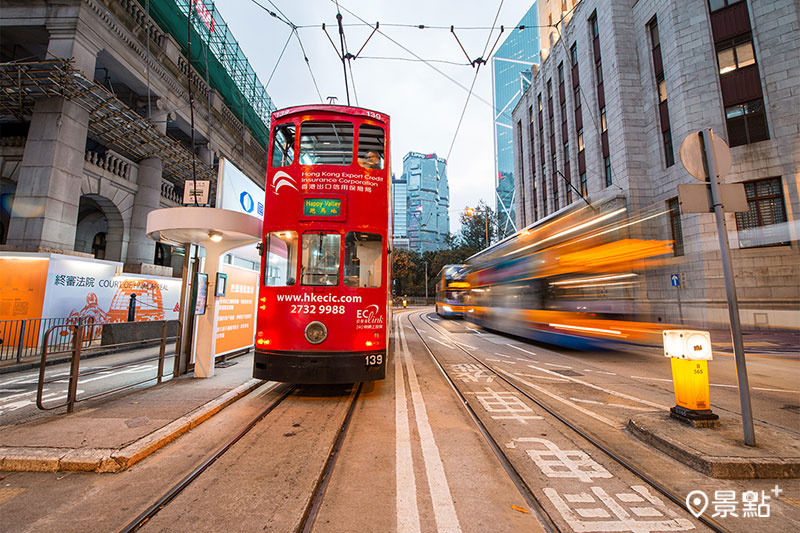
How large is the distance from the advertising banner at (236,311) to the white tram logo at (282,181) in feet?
9.88

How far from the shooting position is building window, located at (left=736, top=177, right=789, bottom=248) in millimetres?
14695

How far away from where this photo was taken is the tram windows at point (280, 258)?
559 cm

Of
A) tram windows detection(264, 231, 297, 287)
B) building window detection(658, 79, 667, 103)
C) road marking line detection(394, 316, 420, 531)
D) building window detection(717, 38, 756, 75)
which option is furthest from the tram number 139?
building window detection(717, 38, 756, 75)

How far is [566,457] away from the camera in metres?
3.37

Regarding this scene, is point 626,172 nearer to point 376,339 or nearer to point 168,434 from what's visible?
point 376,339

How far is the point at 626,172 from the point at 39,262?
90.1ft

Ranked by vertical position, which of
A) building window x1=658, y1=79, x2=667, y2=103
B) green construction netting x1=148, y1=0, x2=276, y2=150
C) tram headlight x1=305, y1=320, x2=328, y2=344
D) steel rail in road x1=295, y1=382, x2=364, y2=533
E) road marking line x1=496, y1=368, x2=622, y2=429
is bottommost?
road marking line x1=496, y1=368, x2=622, y2=429

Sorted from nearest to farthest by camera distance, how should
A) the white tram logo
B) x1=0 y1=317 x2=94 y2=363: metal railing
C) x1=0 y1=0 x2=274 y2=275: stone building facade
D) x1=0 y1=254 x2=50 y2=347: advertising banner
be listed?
the white tram logo < x1=0 y1=317 x2=94 y2=363: metal railing < x1=0 y1=254 x2=50 y2=347: advertising banner < x1=0 y1=0 x2=274 y2=275: stone building facade

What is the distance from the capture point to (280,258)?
565 cm

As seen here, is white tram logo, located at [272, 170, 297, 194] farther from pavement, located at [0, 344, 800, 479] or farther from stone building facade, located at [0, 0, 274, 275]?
stone building facade, located at [0, 0, 274, 275]

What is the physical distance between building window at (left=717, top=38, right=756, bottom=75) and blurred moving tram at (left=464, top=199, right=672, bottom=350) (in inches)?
577

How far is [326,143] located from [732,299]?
615cm

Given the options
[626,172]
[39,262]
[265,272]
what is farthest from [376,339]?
[626,172]

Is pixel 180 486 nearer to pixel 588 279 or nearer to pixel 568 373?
pixel 568 373
